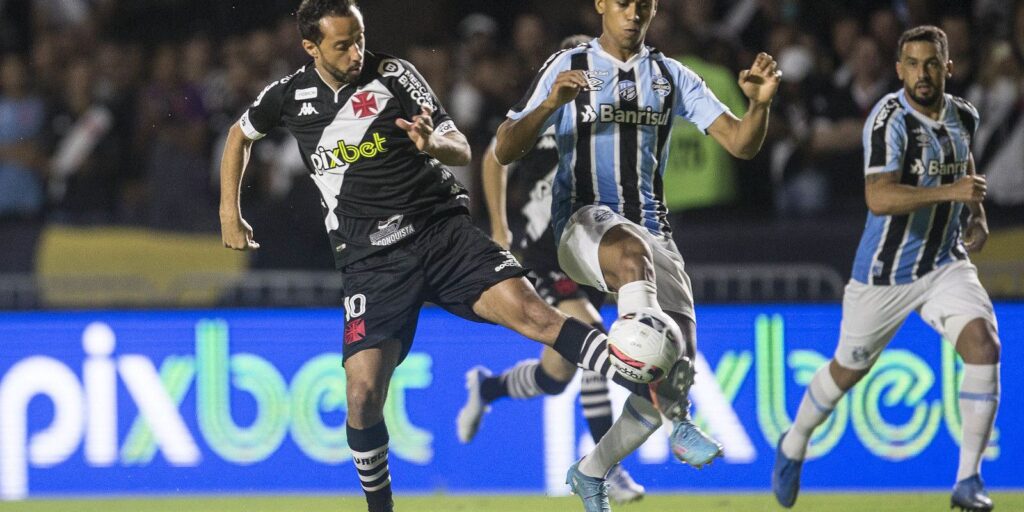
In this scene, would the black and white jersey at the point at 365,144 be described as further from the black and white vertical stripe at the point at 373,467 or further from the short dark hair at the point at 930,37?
the short dark hair at the point at 930,37

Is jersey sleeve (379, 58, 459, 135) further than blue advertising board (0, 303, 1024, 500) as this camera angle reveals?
No

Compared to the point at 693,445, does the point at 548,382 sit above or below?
below

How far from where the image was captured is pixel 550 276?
744 centimetres

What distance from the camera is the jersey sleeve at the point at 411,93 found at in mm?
5883

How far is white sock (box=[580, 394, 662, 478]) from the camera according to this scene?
5.91 metres

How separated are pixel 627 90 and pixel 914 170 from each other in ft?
4.86

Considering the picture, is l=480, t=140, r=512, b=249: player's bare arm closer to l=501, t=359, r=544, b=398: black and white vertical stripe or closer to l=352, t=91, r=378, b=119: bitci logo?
l=501, t=359, r=544, b=398: black and white vertical stripe

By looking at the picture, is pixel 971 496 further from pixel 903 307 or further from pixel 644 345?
pixel 644 345

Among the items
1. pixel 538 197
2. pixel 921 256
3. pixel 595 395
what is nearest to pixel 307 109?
pixel 538 197

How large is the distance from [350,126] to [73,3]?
695cm

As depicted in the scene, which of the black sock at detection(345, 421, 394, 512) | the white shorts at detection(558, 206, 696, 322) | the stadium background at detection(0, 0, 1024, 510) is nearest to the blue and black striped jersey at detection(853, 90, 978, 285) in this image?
the stadium background at detection(0, 0, 1024, 510)

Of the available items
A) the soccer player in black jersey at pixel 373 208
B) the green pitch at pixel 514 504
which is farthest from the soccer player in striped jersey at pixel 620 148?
the green pitch at pixel 514 504

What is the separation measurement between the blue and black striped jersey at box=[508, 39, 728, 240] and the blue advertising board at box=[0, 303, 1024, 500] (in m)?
1.91

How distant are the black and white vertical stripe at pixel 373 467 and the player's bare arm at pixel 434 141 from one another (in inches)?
47.2
